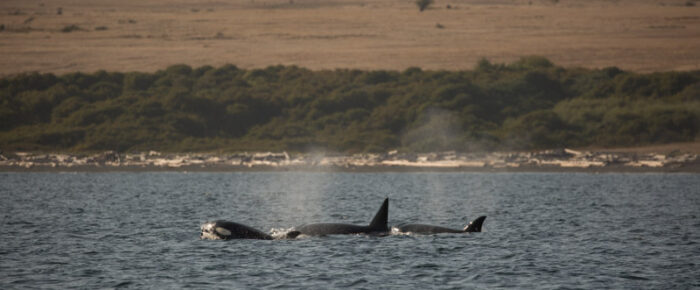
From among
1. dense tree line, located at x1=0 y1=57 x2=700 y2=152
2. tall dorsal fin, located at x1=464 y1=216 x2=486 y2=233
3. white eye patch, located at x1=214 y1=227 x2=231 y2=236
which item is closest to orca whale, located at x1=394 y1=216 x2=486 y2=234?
tall dorsal fin, located at x1=464 y1=216 x2=486 y2=233

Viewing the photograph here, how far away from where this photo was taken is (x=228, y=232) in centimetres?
3559

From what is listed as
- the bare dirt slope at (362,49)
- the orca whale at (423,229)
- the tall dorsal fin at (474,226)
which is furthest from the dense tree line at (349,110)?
the orca whale at (423,229)

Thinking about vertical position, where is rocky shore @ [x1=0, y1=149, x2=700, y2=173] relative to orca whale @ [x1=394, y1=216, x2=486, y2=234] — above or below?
below

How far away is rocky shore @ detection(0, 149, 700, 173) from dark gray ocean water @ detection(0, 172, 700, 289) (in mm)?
18191

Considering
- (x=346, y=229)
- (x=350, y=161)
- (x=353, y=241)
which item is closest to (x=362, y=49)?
(x=350, y=161)

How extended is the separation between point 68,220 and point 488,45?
478 ft

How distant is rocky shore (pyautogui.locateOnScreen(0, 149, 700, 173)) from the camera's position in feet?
296

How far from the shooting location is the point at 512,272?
28.8 meters

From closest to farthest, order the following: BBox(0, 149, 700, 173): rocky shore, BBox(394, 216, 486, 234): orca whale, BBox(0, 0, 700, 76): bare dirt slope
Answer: BBox(394, 216, 486, 234): orca whale
BBox(0, 149, 700, 173): rocky shore
BBox(0, 0, 700, 76): bare dirt slope

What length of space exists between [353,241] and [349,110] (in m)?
85.5

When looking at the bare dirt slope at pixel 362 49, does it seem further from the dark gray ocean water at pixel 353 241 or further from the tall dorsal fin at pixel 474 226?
the tall dorsal fin at pixel 474 226

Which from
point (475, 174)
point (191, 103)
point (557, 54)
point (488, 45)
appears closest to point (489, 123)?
point (475, 174)

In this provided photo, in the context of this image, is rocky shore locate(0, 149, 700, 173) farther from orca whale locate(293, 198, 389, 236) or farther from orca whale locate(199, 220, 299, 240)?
orca whale locate(199, 220, 299, 240)

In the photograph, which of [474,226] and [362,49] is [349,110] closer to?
[362,49]
